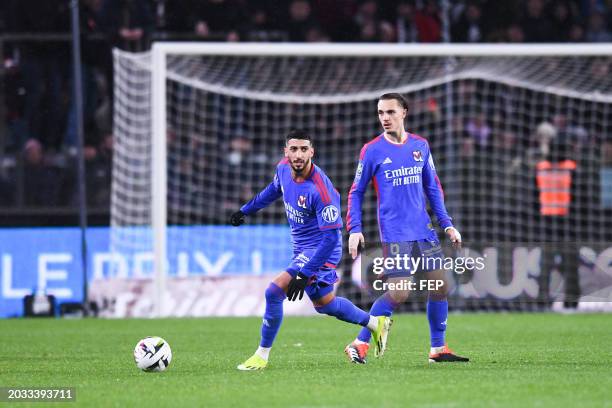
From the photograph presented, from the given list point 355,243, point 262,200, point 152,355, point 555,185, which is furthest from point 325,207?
point 555,185

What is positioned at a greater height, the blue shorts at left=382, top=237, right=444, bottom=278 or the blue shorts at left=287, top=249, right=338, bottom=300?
the blue shorts at left=382, top=237, right=444, bottom=278

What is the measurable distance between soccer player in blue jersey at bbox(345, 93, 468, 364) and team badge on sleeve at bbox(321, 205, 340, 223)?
246 mm

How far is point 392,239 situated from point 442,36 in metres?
10.3

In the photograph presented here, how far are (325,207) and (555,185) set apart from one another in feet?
27.2

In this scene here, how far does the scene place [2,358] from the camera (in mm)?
9781

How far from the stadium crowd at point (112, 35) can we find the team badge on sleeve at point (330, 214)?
830 centimetres

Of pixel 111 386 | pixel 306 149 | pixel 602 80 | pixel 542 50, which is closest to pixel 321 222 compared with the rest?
pixel 306 149

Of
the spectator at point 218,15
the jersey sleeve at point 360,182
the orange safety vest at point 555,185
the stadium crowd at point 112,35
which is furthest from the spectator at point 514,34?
the jersey sleeve at point 360,182

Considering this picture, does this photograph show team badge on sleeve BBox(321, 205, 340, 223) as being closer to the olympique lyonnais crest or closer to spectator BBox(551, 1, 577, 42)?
the olympique lyonnais crest

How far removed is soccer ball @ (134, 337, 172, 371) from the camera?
27.3 ft

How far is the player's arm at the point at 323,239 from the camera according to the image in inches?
331

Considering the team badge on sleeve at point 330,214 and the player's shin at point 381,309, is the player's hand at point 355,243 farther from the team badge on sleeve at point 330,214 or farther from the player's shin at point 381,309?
the player's shin at point 381,309

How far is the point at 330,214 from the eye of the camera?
8.62 metres

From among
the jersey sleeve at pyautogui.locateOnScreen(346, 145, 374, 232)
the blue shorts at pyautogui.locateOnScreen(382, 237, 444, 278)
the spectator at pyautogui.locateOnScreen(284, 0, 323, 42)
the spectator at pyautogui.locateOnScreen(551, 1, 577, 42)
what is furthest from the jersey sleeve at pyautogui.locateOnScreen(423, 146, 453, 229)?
the spectator at pyautogui.locateOnScreen(551, 1, 577, 42)
